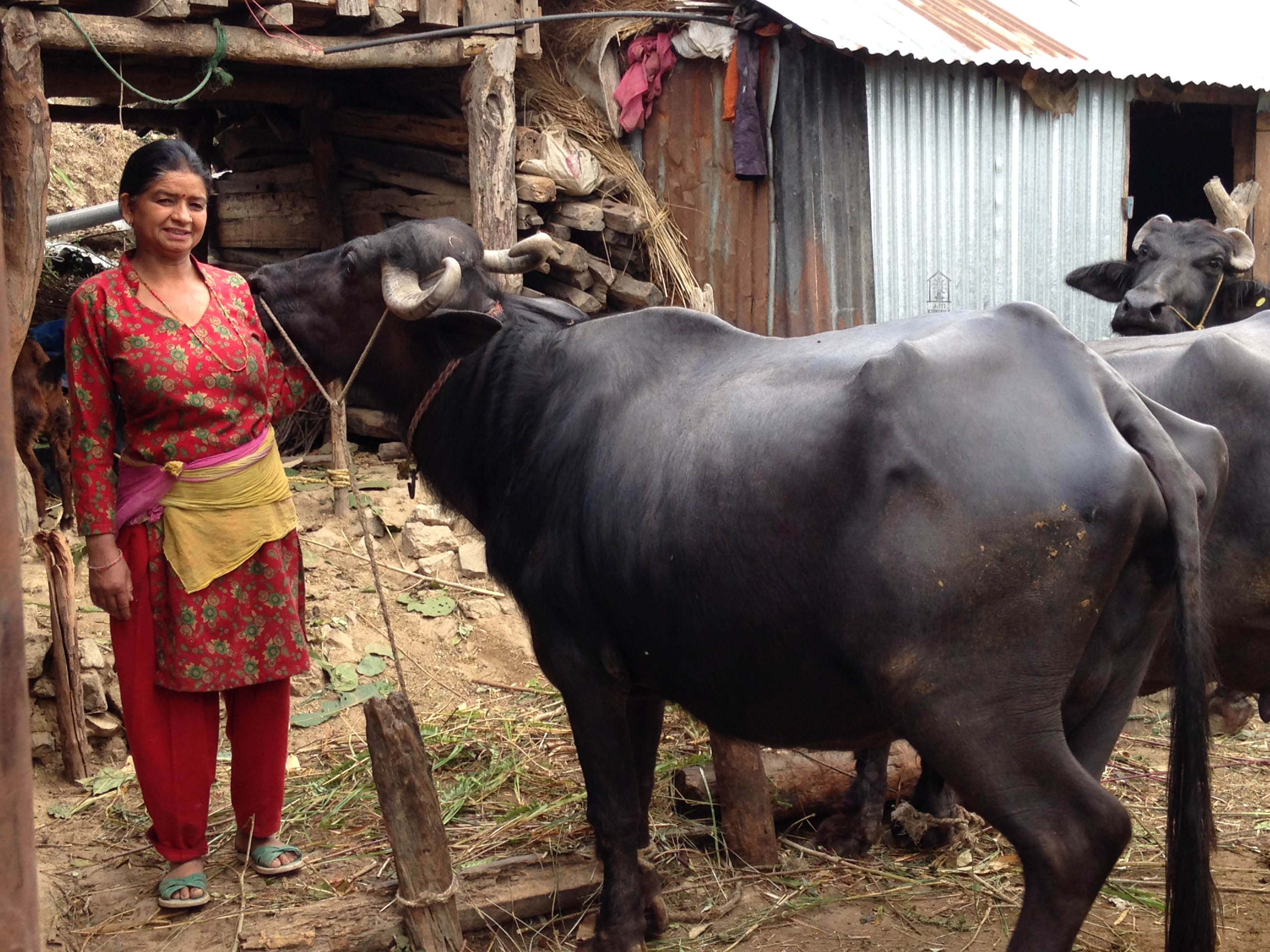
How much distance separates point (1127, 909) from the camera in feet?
12.5

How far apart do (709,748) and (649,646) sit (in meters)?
1.83

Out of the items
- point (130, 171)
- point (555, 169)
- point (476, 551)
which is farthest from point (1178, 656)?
point (555, 169)

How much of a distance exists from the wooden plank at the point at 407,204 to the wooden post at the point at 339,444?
1656mm

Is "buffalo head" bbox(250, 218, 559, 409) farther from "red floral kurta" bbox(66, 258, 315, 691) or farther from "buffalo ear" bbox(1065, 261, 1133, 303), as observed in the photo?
"buffalo ear" bbox(1065, 261, 1133, 303)

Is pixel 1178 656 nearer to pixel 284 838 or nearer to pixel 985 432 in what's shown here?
pixel 985 432

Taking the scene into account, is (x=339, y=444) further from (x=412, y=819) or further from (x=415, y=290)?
(x=412, y=819)

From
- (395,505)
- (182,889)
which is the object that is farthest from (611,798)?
(395,505)

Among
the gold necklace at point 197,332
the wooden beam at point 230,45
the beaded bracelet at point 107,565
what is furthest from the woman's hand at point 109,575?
the wooden beam at point 230,45

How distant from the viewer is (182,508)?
137 inches

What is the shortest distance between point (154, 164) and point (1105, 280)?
5482 mm

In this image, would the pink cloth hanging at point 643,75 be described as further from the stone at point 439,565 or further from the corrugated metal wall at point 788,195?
the stone at point 439,565

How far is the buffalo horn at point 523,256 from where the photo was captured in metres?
3.94

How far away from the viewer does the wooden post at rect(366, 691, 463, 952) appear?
3.34m

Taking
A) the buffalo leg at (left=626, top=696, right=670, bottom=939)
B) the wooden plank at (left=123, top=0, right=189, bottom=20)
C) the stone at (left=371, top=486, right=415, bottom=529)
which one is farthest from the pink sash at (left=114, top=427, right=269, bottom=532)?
the stone at (left=371, top=486, right=415, bottom=529)
